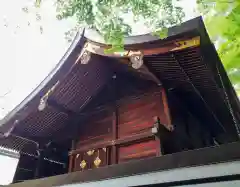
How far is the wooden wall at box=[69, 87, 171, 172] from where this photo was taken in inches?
177

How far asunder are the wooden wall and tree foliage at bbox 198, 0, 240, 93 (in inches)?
88.9

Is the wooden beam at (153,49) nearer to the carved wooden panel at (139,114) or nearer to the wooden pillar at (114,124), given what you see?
the wooden pillar at (114,124)

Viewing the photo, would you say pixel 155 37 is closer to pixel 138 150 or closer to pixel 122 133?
pixel 138 150

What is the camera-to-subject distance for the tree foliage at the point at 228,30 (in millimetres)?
1865

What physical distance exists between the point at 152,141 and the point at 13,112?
2.98 metres

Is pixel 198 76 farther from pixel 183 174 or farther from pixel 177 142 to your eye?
Result: pixel 183 174

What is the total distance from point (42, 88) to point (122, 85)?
1.69 metres

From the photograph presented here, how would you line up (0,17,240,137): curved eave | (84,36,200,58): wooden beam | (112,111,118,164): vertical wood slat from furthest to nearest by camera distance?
(112,111,118,164): vertical wood slat < (0,17,240,137): curved eave < (84,36,200,58): wooden beam

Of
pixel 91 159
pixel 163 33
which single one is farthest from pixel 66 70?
pixel 163 33

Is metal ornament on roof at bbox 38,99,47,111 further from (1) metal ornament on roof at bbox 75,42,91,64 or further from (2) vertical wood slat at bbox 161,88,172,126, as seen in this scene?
(2) vertical wood slat at bbox 161,88,172,126

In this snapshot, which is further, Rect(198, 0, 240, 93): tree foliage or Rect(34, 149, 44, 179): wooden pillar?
Rect(34, 149, 44, 179): wooden pillar

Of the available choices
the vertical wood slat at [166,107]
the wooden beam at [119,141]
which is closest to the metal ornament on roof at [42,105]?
the wooden beam at [119,141]

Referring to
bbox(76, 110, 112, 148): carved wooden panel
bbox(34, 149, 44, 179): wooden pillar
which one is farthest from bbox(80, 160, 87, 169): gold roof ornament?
bbox(34, 149, 44, 179): wooden pillar

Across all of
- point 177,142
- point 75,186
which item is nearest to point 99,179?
point 75,186
